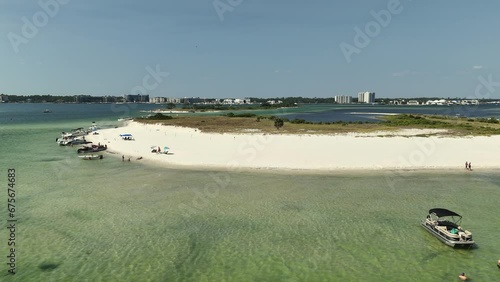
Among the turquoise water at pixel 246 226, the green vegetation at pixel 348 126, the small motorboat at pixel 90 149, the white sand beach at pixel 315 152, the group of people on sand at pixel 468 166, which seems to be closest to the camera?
the turquoise water at pixel 246 226

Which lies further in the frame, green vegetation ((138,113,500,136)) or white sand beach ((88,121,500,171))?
green vegetation ((138,113,500,136))

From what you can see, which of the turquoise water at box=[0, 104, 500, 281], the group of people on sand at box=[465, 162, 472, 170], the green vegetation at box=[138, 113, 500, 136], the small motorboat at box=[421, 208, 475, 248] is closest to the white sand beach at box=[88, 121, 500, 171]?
the group of people on sand at box=[465, 162, 472, 170]

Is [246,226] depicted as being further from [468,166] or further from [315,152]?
[468,166]

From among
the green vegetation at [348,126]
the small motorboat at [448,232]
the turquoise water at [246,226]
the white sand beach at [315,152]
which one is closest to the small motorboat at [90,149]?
the white sand beach at [315,152]

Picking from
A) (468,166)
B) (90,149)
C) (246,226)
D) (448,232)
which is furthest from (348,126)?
(246,226)

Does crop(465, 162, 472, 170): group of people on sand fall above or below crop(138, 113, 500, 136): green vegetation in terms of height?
below

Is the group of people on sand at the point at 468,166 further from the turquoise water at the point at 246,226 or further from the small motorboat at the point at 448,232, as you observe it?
the small motorboat at the point at 448,232

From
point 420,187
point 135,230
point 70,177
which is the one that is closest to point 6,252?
point 135,230

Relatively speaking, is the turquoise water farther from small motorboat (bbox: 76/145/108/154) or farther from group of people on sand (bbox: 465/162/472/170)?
small motorboat (bbox: 76/145/108/154)
